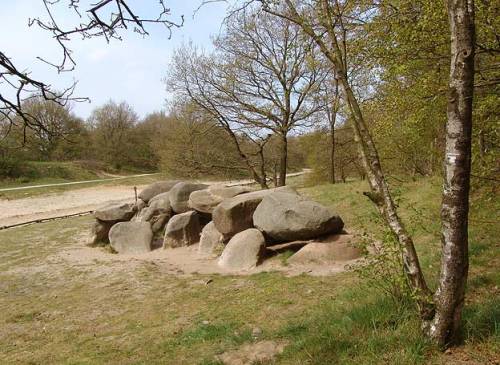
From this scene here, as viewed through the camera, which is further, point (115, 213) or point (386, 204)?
point (115, 213)

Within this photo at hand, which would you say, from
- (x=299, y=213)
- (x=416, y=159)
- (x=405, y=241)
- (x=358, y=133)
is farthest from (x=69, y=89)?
(x=416, y=159)

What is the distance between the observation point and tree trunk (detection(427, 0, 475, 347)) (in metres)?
2.86

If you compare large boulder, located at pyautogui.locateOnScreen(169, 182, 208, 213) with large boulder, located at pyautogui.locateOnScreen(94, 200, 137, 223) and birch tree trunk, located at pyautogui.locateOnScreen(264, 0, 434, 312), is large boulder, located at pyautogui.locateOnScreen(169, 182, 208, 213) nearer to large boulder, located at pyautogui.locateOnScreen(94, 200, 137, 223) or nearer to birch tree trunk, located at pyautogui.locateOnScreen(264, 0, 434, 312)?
large boulder, located at pyautogui.locateOnScreen(94, 200, 137, 223)

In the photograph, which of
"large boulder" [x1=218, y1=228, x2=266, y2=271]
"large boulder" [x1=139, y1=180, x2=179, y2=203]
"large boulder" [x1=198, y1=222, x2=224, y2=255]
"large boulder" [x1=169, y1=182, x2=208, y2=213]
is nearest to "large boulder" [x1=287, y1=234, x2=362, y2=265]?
"large boulder" [x1=218, y1=228, x2=266, y2=271]

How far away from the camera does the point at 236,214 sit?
9.88 metres

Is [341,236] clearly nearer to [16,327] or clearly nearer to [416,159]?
[16,327]

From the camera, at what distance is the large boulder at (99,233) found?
12781 millimetres

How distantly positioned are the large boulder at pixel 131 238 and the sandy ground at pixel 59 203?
723 cm

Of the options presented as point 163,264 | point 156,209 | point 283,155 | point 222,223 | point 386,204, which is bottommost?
point 163,264

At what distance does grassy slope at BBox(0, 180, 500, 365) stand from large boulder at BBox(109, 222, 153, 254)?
1605mm

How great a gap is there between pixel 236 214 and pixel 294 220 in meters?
1.75

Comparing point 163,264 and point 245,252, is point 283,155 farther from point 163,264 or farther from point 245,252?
point 245,252

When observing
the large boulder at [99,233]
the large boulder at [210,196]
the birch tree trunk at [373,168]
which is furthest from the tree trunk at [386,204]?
the large boulder at [99,233]

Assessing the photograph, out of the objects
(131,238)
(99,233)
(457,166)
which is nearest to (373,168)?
(457,166)
